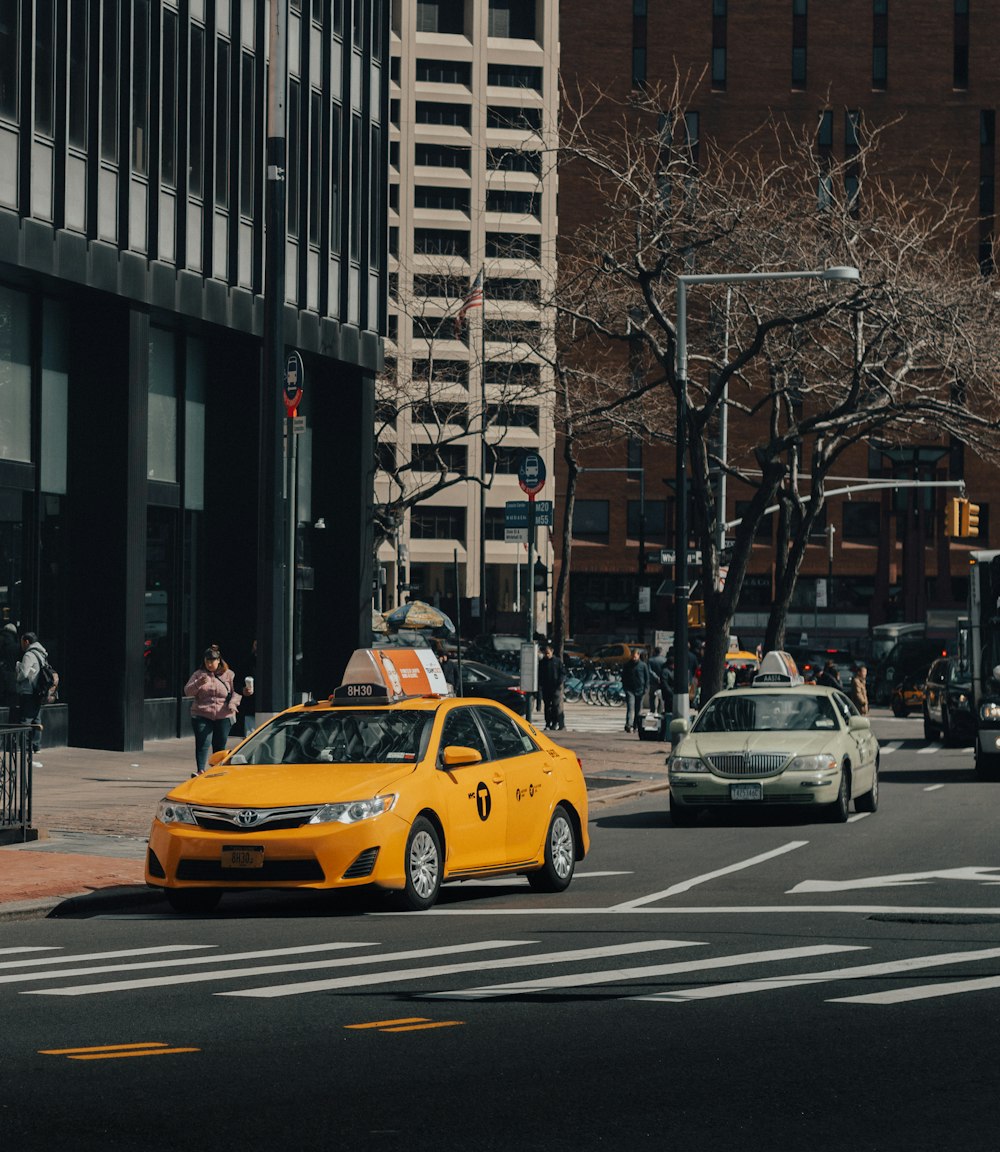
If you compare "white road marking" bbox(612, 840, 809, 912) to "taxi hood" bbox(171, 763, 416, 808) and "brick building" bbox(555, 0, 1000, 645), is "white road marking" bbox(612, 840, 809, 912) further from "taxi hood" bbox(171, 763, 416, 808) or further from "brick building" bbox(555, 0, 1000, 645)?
"brick building" bbox(555, 0, 1000, 645)

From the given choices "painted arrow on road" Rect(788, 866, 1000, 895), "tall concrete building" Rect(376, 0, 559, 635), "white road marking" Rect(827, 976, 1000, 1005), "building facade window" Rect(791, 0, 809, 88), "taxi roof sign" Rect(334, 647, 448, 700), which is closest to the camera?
"white road marking" Rect(827, 976, 1000, 1005)

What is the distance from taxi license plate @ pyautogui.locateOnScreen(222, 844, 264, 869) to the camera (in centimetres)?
1290

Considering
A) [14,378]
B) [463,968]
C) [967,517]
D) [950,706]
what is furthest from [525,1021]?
[967,517]

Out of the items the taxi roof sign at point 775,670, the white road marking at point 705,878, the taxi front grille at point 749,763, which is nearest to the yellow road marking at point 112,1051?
the white road marking at point 705,878

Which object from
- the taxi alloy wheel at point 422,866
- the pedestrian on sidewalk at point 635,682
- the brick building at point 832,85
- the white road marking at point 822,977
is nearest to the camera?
the white road marking at point 822,977

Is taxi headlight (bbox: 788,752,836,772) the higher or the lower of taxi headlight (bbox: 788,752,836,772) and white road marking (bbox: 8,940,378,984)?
the higher

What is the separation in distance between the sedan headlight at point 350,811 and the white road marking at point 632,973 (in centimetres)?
287

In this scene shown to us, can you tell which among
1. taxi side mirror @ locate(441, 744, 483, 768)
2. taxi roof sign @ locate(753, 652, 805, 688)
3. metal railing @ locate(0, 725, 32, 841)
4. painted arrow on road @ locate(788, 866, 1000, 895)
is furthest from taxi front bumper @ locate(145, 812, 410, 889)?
taxi roof sign @ locate(753, 652, 805, 688)

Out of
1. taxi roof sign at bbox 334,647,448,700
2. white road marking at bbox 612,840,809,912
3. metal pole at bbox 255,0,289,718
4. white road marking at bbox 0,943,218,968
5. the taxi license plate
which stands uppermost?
metal pole at bbox 255,0,289,718

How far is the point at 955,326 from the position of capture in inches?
1283

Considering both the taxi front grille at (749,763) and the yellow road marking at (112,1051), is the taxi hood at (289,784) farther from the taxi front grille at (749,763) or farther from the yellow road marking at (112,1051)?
the taxi front grille at (749,763)

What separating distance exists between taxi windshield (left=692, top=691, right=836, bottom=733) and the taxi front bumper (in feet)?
31.7

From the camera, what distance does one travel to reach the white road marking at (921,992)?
30.8 feet

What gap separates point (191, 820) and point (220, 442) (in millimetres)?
22523
